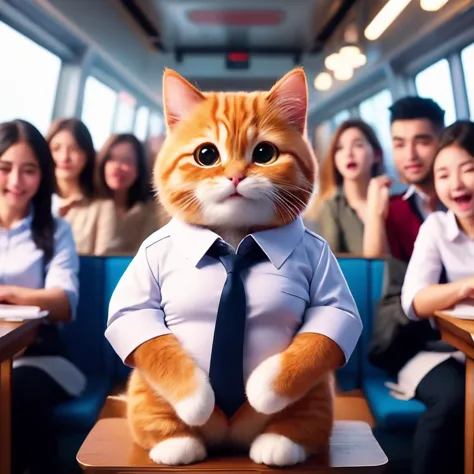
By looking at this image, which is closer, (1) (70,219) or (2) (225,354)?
(2) (225,354)

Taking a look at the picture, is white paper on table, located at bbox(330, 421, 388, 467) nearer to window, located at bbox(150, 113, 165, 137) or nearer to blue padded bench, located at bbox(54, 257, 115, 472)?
blue padded bench, located at bbox(54, 257, 115, 472)

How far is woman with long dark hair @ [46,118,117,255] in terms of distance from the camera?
1.84 m

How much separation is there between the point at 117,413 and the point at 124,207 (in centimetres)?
72

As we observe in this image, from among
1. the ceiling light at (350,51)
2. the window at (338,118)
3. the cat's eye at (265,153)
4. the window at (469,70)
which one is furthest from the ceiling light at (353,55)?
the cat's eye at (265,153)

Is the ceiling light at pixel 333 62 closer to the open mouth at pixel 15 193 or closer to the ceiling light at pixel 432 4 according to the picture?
the ceiling light at pixel 432 4

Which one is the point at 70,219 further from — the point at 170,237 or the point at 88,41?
the point at 170,237

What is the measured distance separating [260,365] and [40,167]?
104 cm

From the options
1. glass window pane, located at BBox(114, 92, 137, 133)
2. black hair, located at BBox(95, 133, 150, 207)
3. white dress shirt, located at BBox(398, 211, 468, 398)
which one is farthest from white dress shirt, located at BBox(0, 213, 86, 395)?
white dress shirt, located at BBox(398, 211, 468, 398)

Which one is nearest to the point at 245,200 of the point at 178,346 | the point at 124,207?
the point at 178,346

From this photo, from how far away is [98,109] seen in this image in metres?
1.84

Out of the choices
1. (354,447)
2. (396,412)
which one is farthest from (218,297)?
(396,412)

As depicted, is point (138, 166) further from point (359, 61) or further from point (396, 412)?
point (396, 412)

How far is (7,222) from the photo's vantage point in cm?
175

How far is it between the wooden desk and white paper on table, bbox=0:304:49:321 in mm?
413
